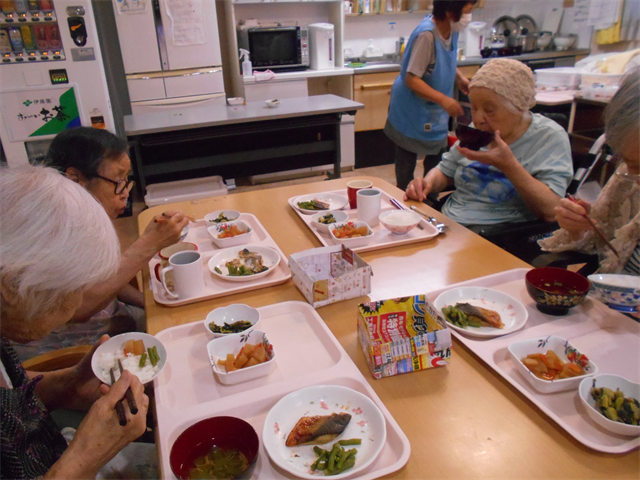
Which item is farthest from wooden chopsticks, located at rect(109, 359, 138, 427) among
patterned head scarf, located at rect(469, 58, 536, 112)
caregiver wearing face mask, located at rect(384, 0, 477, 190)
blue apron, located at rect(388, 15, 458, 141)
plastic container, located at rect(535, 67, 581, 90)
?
plastic container, located at rect(535, 67, 581, 90)

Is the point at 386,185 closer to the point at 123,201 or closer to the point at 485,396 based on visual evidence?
the point at 123,201

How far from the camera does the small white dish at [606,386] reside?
2.60ft

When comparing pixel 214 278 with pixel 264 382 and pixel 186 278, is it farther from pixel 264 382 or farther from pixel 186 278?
pixel 264 382

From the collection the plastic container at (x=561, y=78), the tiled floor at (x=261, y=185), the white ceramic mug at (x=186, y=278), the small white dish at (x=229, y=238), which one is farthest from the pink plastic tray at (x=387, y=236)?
the plastic container at (x=561, y=78)

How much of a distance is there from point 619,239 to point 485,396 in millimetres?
790

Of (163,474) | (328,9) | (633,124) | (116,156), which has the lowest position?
(163,474)

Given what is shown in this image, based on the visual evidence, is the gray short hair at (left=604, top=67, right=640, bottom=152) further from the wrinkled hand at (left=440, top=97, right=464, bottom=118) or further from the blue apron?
the blue apron

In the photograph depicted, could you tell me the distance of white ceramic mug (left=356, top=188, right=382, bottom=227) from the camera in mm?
1614

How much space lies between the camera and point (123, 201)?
1670 mm

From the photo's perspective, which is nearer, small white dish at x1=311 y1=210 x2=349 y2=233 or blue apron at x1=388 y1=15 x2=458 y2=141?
small white dish at x1=311 y1=210 x2=349 y2=233

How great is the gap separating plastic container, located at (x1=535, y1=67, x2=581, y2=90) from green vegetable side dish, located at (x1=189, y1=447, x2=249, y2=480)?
13.7ft

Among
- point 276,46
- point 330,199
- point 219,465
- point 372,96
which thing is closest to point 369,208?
point 330,199

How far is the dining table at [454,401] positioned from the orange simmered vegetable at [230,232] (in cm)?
29

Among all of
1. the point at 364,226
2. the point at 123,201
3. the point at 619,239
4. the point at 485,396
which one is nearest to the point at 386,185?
the point at 364,226
